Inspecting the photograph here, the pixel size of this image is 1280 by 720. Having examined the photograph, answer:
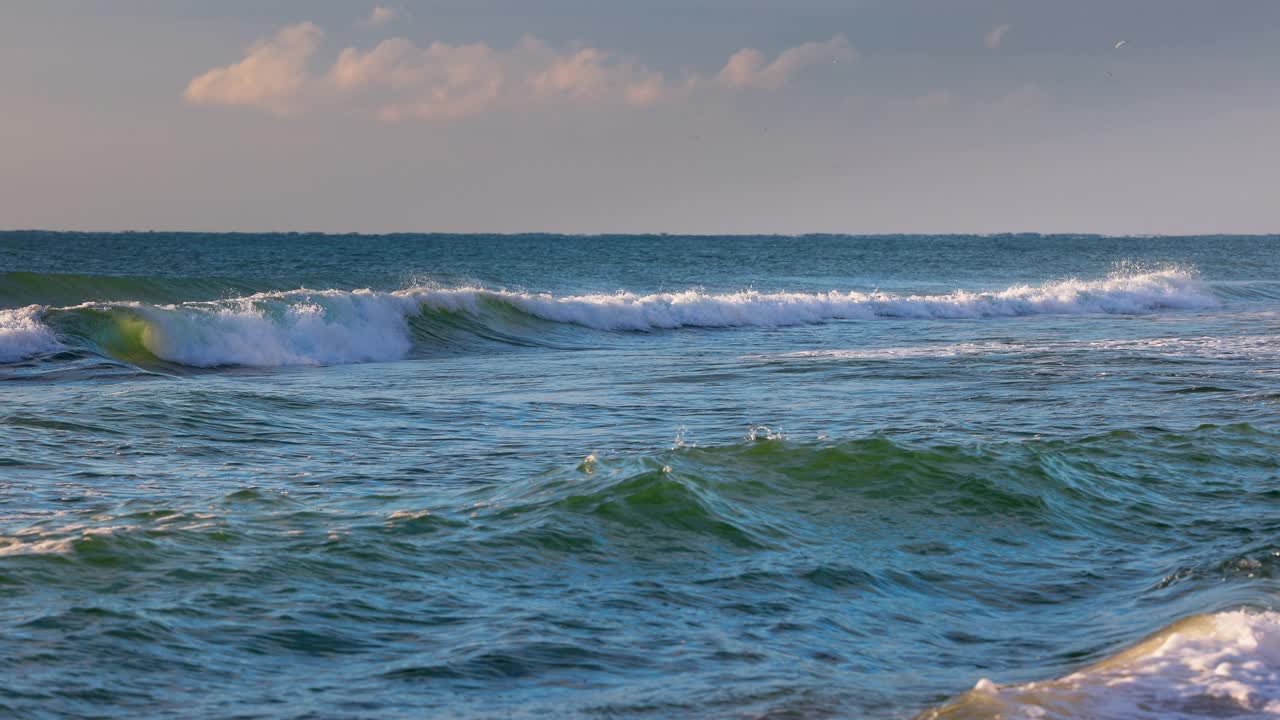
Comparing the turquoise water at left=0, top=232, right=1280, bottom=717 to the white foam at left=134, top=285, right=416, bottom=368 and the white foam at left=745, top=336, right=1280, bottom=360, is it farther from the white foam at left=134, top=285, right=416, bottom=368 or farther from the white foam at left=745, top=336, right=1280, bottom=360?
the white foam at left=745, top=336, right=1280, bottom=360

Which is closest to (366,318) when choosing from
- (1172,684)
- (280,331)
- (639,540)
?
(280,331)

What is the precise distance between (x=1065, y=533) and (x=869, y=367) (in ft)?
33.4

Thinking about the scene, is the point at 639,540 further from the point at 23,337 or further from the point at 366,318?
the point at 366,318

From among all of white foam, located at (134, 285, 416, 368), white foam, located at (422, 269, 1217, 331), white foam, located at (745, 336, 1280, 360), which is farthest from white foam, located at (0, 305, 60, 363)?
white foam, located at (745, 336, 1280, 360)

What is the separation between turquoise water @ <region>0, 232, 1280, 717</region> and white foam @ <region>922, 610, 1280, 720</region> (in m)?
0.02

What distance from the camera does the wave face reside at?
66.2 ft

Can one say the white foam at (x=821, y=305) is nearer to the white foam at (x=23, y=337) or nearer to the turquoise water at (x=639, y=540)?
the white foam at (x=23, y=337)

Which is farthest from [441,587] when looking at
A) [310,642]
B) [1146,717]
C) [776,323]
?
[776,323]

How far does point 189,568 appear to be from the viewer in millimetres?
6816

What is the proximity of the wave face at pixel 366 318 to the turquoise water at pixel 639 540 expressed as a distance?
1342mm

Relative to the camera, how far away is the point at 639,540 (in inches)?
306

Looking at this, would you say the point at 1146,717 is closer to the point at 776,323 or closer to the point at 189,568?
the point at 189,568

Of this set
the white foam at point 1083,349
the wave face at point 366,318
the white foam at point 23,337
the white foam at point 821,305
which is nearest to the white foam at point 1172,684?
the white foam at point 1083,349

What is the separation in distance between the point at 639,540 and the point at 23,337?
14.2 m
